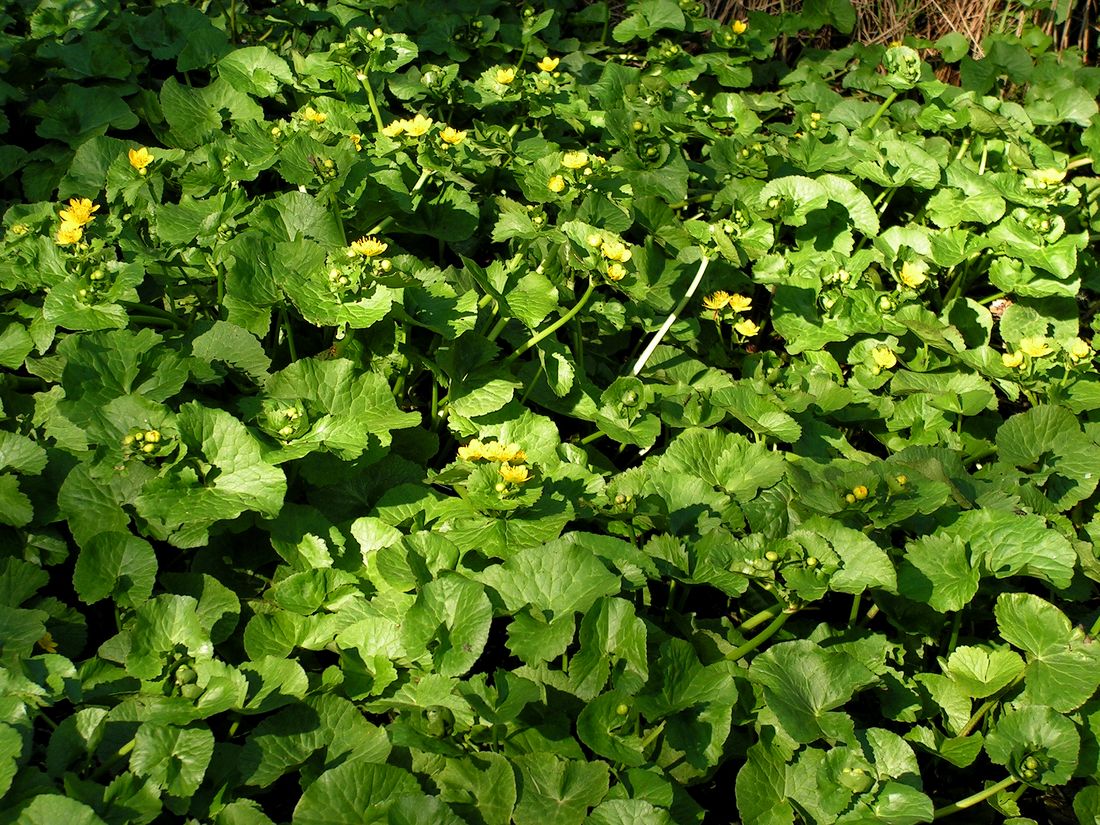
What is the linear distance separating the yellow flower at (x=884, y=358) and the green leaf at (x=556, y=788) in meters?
1.95

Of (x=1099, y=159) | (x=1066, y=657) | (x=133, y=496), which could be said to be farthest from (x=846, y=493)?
(x=1099, y=159)

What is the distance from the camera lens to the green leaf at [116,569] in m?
2.31

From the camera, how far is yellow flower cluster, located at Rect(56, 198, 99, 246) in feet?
8.79

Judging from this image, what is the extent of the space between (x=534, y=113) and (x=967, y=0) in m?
3.00

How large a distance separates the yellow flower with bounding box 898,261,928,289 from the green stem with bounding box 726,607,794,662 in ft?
5.35

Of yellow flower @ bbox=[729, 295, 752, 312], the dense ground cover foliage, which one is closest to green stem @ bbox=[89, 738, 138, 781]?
the dense ground cover foliage

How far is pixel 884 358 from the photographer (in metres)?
3.55

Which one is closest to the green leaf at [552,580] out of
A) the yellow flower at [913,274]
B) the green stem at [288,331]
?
the green stem at [288,331]

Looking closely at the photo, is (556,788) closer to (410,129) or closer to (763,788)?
(763,788)

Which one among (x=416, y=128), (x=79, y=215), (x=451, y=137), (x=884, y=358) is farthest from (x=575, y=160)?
(x=79, y=215)

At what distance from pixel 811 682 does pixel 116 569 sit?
1.60m

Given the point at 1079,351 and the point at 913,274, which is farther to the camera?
the point at 913,274

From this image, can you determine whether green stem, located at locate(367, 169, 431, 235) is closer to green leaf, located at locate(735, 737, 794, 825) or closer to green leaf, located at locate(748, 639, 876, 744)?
green leaf, located at locate(748, 639, 876, 744)

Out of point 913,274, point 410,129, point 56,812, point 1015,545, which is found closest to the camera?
point 56,812
